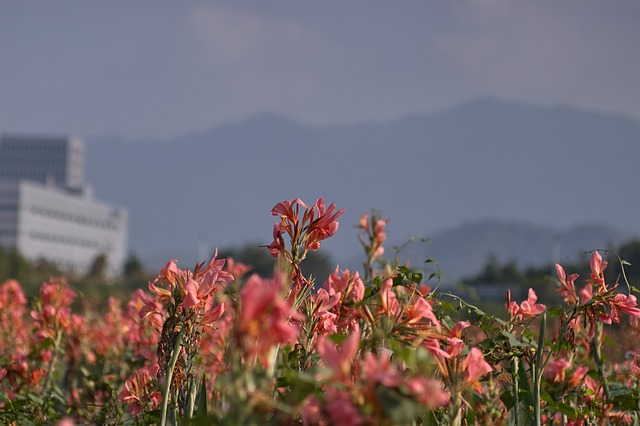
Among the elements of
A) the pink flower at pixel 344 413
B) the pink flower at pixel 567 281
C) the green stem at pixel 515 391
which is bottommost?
the green stem at pixel 515 391

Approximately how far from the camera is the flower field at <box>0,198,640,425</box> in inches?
40.4

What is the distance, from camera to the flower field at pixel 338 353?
1.03 m

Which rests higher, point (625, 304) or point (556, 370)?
point (625, 304)

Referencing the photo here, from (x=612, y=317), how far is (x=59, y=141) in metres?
189

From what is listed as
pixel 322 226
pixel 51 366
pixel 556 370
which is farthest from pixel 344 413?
pixel 51 366

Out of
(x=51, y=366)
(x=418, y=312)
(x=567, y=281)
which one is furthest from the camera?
(x=51, y=366)

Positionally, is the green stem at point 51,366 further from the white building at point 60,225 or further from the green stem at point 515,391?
the white building at point 60,225

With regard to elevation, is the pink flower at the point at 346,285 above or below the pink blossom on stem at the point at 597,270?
below

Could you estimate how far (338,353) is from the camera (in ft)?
3.57

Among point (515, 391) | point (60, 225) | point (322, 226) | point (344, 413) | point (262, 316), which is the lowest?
point (515, 391)

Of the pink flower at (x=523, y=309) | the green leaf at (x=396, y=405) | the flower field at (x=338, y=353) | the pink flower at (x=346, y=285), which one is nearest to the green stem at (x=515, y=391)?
the flower field at (x=338, y=353)

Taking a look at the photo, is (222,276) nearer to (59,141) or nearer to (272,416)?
(272,416)

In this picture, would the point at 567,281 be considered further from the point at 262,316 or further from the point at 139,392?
the point at 262,316

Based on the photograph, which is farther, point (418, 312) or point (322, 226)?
point (322, 226)
